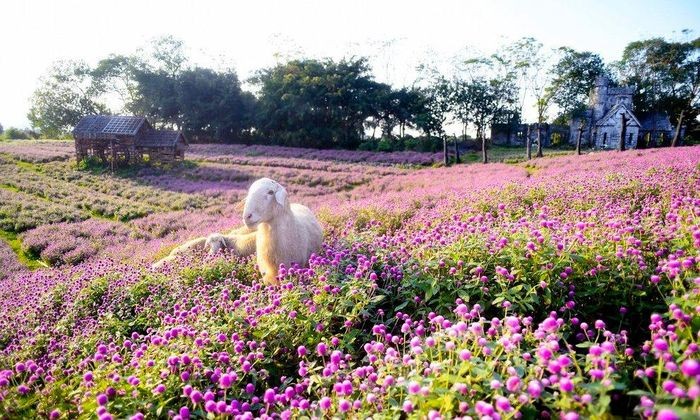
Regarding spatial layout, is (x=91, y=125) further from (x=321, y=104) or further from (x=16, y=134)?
(x=16, y=134)

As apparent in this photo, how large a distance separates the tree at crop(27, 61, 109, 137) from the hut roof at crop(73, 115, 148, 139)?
41.1 meters

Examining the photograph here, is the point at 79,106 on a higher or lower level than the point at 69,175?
higher

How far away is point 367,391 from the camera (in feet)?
10.0

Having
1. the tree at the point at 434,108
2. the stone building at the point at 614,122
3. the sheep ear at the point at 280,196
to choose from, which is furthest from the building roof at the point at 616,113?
the sheep ear at the point at 280,196

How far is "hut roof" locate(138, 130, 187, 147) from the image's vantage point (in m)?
37.5

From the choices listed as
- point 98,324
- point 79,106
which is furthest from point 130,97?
point 98,324

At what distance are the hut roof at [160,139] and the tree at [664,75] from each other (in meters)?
63.1

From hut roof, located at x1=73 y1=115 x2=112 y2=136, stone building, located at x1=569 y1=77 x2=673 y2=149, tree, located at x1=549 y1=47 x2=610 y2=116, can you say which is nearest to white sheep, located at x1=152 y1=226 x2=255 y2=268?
hut roof, located at x1=73 y1=115 x2=112 y2=136

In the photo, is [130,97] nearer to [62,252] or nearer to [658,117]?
[62,252]

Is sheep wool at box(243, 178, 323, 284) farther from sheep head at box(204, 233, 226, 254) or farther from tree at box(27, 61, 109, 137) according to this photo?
tree at box(27, 61, 109, 137)

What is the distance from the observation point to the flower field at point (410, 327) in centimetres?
270

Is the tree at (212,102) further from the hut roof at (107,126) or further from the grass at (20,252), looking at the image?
the grass at (20,252)

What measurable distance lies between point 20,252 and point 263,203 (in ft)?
44.5

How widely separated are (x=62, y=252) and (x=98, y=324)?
10.6 metres
